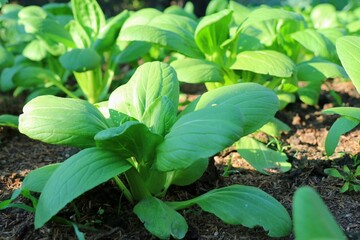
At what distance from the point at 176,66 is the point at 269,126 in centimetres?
56

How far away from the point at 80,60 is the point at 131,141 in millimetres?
1104

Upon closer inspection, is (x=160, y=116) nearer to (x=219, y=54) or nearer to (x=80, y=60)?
(x=219, y=54)

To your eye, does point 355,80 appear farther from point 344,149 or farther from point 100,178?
point 100,178

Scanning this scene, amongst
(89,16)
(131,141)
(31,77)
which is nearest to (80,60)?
(89,16)

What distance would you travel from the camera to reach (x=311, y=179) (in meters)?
1.96

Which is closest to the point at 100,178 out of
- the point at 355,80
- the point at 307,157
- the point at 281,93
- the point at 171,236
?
the point at 171,236

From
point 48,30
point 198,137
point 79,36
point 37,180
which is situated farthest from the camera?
point 79,36

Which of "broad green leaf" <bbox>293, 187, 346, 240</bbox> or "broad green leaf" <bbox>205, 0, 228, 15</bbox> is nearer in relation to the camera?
"broad green leaf" <bbox>293, 187, 346, 240</bbox>

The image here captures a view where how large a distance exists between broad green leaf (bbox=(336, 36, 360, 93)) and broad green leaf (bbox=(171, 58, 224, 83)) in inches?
22.6

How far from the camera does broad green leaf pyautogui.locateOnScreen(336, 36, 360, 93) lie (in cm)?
178

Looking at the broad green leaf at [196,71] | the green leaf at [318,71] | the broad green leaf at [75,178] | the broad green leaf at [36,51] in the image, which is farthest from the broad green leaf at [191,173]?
the broad green leaf at [36,51]

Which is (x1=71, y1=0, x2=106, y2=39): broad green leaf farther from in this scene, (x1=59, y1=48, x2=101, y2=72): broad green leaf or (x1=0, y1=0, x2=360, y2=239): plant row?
(x1=59, y1=48, x2=101, y2=72): broad green leaf

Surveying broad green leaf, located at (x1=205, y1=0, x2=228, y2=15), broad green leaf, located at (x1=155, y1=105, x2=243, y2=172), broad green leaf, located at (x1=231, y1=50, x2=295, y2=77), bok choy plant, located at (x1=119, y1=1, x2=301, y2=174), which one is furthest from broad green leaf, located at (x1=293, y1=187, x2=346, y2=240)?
broad green leaf, located at (x1=205, y1=0, x2=228, y2=15)

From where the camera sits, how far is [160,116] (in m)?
1.54
